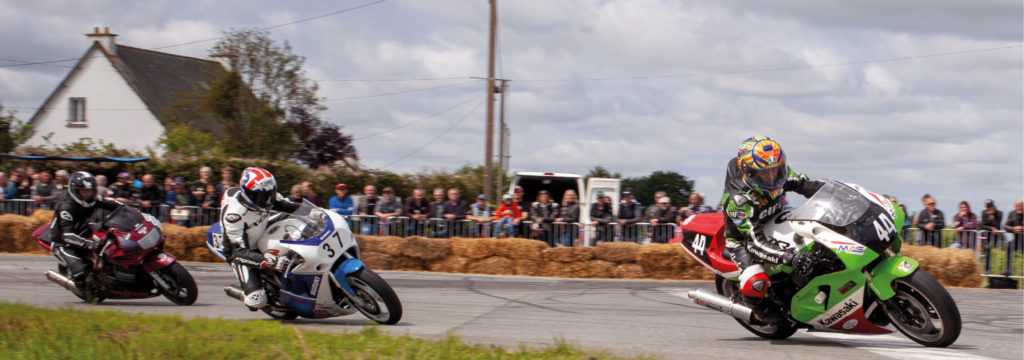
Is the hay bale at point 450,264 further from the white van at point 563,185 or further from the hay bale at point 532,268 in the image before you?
the white van at point 563,185

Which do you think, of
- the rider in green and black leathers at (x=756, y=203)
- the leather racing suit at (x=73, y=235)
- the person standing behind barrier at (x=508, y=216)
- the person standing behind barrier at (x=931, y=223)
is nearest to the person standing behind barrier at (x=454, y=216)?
the person standing behind barrier at (x=508, y=216)

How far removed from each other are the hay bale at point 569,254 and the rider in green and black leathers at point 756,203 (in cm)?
810

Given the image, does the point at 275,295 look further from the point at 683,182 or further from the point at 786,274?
the point at 683,182

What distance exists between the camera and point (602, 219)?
16.6 m

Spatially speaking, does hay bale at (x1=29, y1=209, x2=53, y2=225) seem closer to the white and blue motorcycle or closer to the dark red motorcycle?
Answer: the dark red motorcycle

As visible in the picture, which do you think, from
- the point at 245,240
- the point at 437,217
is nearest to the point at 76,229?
the point at 245,240

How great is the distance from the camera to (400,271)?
15.5 m

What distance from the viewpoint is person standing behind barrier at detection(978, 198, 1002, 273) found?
599 inches

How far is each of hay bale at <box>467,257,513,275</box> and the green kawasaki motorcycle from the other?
825 cm

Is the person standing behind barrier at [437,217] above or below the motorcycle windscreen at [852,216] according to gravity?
below

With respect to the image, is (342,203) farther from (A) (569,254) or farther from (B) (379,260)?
(A) (569,254)

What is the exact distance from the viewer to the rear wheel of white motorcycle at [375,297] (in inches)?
318

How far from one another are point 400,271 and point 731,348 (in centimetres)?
925

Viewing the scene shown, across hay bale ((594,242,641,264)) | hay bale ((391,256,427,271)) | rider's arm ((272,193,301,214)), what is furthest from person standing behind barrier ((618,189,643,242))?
rider's arm ((272,193,301,214))
